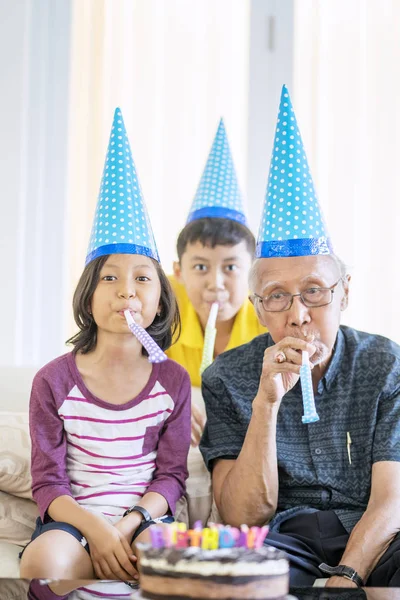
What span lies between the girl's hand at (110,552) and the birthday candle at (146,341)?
1.06 ft

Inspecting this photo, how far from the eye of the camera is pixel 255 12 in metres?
3.15

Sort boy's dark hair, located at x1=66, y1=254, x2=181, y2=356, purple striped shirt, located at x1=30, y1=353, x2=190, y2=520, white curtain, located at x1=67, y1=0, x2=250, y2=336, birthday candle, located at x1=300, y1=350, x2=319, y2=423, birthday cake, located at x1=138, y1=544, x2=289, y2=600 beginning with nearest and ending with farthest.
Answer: birthday cake, located at x1=138, y1=544, x2=289, y2=600, birthday candle, located at x1=300, y1=350, x2=319, y2=423, purple striped shirt, located at x1=30, y1=353, x2=190, y2=520, boy's dark hair, located at x1=66, y1=254, x2=181, y2=356, white curtain, located at x1=67, y1=0, x2=250, y2=336

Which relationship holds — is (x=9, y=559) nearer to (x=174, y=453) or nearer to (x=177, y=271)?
(x=174, y=453)

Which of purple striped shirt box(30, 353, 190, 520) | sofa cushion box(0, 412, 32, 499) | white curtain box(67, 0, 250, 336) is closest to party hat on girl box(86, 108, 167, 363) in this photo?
purple striped shirt box(30, 353, 190, 520)

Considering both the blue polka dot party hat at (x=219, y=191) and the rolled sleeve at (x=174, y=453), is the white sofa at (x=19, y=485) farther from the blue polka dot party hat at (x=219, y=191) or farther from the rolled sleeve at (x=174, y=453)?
the blue polka dot party hat at (x=219, y=191)

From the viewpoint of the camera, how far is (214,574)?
2.83 ft

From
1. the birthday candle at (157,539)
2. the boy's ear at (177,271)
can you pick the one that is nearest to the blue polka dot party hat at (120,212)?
the boy's ear at (177,271)

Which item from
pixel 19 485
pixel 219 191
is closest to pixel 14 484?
pixel 19 485

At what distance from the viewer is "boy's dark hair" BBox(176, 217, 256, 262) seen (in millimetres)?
2338

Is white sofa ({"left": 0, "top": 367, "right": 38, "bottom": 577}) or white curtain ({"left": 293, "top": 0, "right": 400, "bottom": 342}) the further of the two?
white curtain ({"left": 293, "top": 0, "right": 400, "bottom": 342})

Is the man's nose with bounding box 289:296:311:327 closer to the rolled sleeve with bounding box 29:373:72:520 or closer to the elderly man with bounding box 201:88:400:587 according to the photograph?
the elderly man with bounding box 201:88:400:587

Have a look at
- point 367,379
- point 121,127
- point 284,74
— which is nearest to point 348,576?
point 367,379

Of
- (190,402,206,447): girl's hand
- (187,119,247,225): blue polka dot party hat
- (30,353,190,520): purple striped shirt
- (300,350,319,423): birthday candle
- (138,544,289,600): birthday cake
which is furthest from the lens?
(187,119,247,225): blue polka dot party hat

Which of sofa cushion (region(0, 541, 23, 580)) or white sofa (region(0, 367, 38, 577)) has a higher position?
white sofa (region(0, 367, 38, 577))
